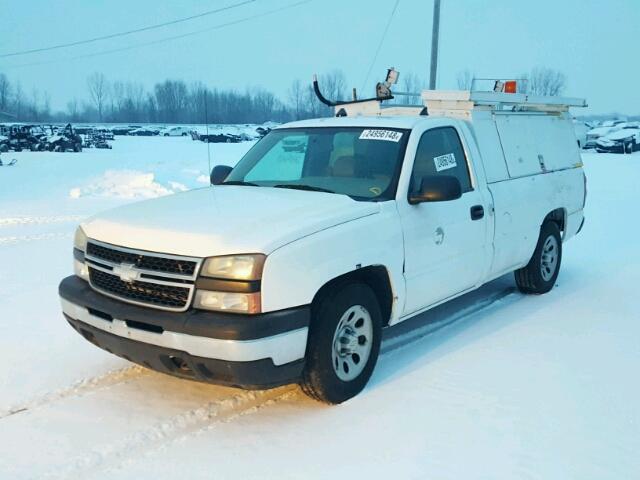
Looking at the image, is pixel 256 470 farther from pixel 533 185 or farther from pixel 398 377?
pixel 533 185

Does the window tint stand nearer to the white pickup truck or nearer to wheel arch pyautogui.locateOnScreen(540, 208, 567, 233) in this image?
the white pickup truck

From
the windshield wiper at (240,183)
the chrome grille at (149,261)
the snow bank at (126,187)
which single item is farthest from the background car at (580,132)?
Answer: the snow bank at (126,187)

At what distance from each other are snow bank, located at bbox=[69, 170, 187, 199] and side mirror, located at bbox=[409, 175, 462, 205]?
11.6 metres

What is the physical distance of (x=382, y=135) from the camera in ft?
15.7

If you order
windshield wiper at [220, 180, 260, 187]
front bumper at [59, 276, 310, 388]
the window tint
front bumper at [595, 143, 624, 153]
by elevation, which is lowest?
front bumper at [595, 143, 624, 153]

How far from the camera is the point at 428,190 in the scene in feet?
14.2

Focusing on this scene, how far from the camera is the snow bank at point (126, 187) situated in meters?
15.4

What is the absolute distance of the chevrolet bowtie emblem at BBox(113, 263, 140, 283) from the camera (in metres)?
3.61

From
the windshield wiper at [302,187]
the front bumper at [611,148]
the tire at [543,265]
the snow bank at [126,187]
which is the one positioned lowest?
the front bumper at [611,148]

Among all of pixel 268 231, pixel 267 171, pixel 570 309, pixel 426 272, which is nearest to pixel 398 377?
pixel 426 272

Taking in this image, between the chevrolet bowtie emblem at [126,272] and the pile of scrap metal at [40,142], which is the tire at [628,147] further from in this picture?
the chevrolet bowtie emblem at [126,272]

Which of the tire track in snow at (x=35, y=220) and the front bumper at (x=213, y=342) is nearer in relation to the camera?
the front bumper at (x=213, y=342)

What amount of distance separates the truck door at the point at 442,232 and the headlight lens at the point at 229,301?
1373 mm

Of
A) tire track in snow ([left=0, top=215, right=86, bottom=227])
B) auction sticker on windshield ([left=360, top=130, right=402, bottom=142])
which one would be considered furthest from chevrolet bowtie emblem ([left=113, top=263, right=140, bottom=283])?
tire track in snow ([left=0, top=215, right=86, bottom=227])
